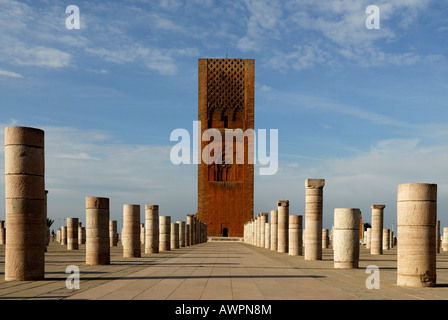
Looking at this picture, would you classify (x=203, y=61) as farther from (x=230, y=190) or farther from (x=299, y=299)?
(x=299, y=299)

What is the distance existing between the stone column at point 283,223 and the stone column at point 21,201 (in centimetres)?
1415

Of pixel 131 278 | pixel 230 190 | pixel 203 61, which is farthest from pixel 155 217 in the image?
pixel 203 61

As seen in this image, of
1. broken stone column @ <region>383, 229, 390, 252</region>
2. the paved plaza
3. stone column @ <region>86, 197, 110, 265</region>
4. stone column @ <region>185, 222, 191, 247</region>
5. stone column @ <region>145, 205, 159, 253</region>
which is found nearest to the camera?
the paved plaza

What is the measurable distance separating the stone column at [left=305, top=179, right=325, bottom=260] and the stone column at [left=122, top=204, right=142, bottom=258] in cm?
580

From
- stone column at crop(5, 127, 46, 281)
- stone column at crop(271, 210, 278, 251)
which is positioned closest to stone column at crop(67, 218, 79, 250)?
stone column at crop(271, 210, 278, 251)

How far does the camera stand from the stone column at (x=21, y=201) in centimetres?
954

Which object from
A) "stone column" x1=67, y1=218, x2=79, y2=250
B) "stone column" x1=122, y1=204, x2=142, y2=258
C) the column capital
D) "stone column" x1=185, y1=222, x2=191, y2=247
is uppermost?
the column capital

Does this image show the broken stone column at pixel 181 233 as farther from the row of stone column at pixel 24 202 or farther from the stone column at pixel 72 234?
the row of stone column at pixel 24 202

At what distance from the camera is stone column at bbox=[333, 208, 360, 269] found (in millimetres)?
13133

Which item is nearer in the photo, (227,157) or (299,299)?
(299,299)

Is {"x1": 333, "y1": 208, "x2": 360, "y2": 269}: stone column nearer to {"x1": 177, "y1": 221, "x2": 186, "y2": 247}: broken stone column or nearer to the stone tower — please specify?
{"x1": 177, "y1": 221, "x2": 186, "y2": 247}: broken stone column
